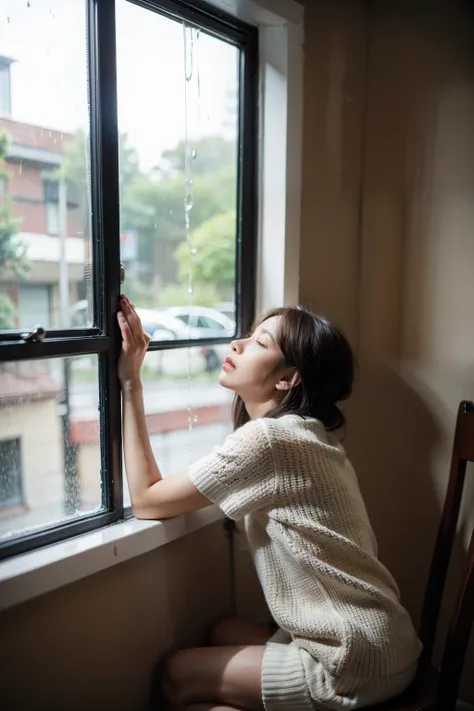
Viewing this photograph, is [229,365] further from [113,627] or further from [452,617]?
[452,617]

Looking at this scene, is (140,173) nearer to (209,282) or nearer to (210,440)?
(209,282)

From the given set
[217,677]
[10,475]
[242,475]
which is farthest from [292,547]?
[10,475]

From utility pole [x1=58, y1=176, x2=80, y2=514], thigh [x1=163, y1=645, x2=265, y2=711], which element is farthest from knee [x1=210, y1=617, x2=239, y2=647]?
utility pole [x1=58, y1=176, x2=80, y2=514]

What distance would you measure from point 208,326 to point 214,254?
0.58ft

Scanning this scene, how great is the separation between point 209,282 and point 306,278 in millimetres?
247

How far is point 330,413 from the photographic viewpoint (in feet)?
4.37

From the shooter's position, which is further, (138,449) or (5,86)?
(138,449)

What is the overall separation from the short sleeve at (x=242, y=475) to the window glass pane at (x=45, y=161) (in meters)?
0.37

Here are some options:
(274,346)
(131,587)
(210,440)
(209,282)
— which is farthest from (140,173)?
(131,587)

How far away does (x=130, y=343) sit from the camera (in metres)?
1.21

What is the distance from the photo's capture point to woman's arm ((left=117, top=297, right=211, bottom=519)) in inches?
47.3

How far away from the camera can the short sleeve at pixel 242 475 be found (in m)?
1.14

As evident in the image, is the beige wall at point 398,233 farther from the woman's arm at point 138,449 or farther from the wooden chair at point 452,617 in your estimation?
the woman's arm at point 138,449

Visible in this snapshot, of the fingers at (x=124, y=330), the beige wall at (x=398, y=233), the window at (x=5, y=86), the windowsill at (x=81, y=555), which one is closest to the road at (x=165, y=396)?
the fingers at (x=124, y=330)
